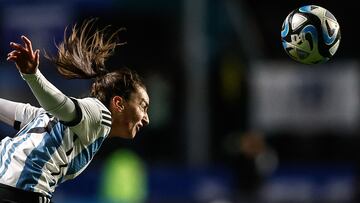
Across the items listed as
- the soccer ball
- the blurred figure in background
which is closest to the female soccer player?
the soccer ball

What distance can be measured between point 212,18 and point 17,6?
3.32 meters

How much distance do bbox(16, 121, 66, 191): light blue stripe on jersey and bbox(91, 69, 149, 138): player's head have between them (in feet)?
1.24

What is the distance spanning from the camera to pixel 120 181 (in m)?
15.5

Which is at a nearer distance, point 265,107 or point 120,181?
point 120,181

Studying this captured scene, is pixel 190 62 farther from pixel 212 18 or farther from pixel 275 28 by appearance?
pixel 275 28

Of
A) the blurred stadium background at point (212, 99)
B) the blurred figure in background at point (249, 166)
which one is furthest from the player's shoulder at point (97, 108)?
the blurred stadium background at point (212, 99)

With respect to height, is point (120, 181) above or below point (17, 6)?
below

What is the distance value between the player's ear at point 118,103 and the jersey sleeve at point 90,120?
0.12 metres

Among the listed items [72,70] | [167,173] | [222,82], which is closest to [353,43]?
[222,82]

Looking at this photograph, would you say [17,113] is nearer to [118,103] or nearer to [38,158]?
[38,158]

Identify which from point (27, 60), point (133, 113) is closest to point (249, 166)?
point (133, 113)

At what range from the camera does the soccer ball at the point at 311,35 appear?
7.07 m

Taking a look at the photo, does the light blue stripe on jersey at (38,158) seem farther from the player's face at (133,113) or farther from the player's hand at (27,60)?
the player's hand at (27,60)

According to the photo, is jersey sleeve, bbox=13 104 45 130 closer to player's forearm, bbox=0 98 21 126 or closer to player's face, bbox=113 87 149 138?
player's forearm, bbox=0 98 21 126
